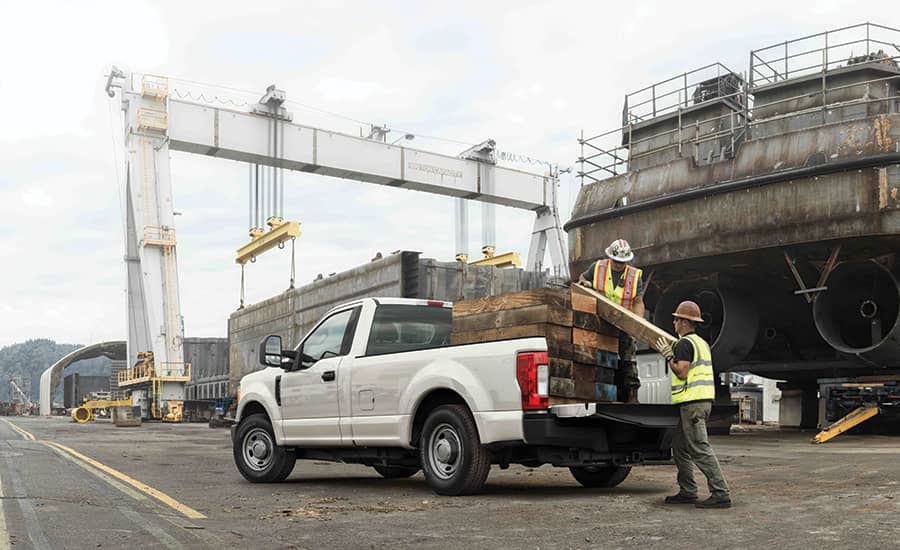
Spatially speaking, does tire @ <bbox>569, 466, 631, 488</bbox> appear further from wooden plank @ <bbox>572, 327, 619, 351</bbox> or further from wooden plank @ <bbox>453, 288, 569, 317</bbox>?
wooden plank @ <bbox>453, 288, 569, 317</bbox>

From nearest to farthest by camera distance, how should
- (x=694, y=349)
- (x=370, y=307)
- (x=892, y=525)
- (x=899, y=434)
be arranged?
(x=892, y=525)
(x=694, y=349)
(x=370, y=307)
(x=899, y=434)

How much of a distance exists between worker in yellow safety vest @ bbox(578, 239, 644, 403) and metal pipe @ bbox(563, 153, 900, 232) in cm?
894

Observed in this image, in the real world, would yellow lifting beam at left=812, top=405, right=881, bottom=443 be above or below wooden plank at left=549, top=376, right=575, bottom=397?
below

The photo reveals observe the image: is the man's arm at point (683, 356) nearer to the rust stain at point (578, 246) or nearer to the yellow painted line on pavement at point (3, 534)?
the yellow painted line on pavement at point (3, 534)

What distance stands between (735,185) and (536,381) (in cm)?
1107

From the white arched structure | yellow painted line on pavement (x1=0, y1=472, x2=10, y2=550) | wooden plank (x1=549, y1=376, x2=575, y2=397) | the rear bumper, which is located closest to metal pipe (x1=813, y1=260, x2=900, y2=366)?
the rear bumper

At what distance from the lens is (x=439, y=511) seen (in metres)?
7.16

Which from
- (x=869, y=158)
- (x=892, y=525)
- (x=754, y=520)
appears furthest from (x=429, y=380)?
(x=869, y=158)

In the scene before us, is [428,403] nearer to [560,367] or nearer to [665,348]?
[560,367]

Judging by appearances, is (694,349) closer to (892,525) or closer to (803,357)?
(892,525)

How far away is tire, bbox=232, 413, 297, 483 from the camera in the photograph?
984cm

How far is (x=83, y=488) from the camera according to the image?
931 centimetres

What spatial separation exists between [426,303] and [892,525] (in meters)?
4.87

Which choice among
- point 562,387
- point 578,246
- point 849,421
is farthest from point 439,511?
point 578,246
